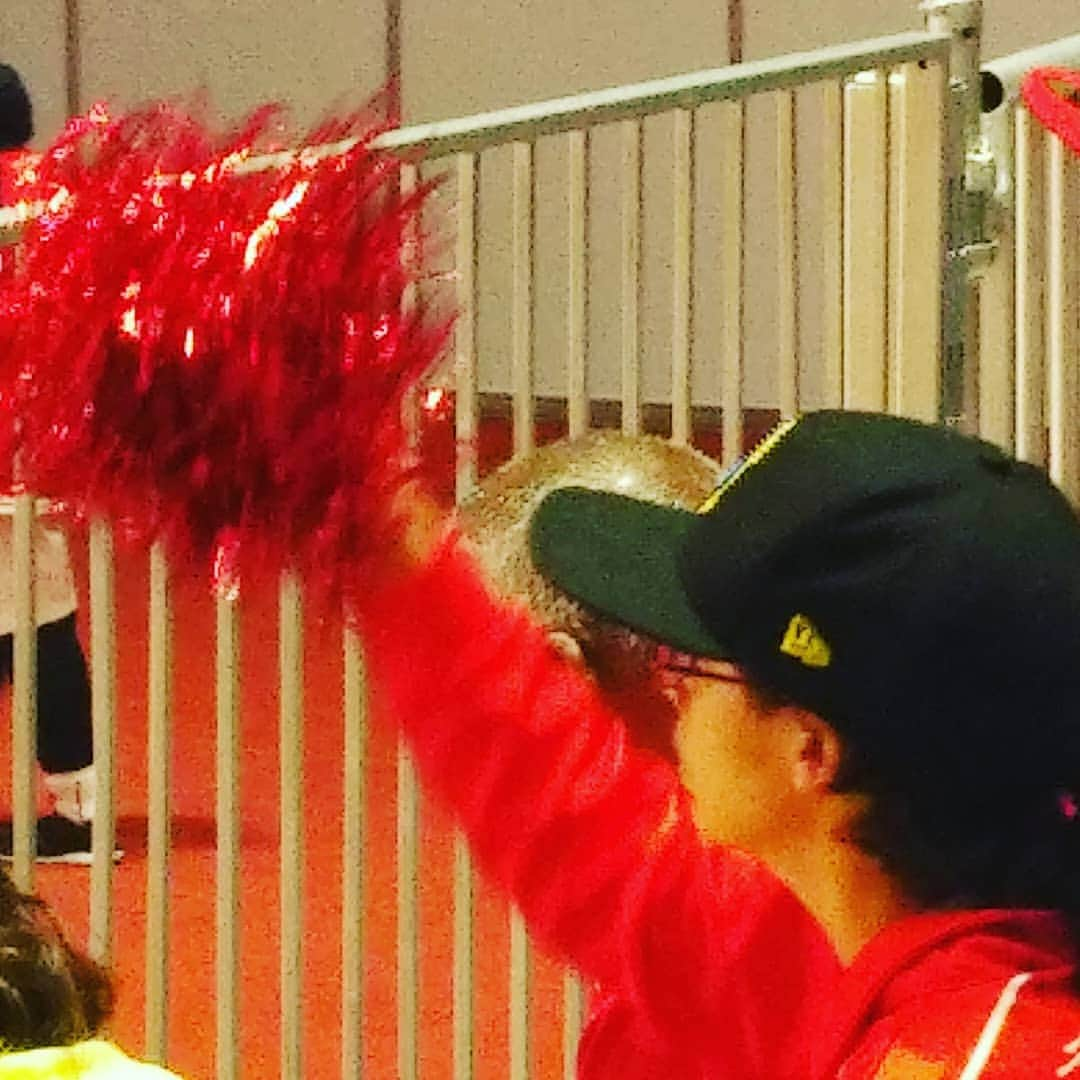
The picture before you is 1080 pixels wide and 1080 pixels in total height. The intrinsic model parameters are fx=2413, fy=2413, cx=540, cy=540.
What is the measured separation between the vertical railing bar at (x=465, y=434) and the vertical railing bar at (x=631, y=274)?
0.14 m

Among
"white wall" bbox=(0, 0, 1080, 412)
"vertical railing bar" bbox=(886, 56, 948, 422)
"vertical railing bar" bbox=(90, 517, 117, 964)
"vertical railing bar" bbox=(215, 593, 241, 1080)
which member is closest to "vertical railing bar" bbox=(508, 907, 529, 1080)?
"vertical railing bar" bbox=(215, 593, 241, 1080)

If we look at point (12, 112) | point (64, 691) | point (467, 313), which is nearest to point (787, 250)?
point (467, 313)

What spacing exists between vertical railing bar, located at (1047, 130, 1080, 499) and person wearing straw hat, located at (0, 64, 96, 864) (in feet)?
3.05

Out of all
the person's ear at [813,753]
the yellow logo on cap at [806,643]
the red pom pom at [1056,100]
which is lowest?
the person's ear at [813,753]

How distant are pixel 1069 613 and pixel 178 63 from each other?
23.1ft

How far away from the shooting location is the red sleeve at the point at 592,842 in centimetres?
144

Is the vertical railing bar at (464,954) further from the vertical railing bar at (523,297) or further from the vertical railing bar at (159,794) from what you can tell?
the vertical railing bar at (523,297)

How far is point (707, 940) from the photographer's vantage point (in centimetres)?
150

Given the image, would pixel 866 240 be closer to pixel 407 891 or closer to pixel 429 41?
pixel 407 891

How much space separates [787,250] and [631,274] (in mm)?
148

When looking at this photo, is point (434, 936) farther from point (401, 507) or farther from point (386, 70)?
point (386, 70)

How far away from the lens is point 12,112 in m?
4.07

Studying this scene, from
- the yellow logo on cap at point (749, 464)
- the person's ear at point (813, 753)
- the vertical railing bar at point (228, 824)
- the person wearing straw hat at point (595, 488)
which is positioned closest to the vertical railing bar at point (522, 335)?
the person wearing straw hat at point (595, 488)

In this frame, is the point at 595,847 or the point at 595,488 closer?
the point at 595,847
